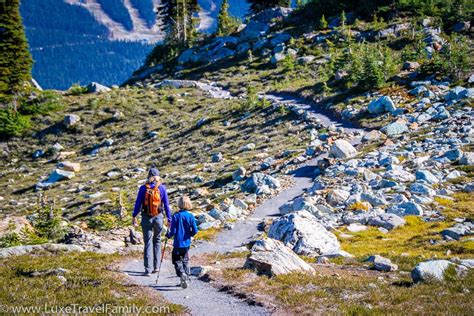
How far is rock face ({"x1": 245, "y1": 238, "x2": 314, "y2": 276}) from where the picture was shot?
432 inches

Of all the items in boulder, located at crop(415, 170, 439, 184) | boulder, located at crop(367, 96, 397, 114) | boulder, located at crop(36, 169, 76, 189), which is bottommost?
boulder, located at crop(36, 169, 76, 189)

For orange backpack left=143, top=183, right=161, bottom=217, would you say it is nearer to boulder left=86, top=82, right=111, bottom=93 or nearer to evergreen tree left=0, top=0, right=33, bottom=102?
evergreen tree left=0, top=0, right=33, bottom=102

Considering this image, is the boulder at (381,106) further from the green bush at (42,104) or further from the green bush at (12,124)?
the green bush at (12,124)

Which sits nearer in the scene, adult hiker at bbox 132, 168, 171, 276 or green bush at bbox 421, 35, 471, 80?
adult hiker at bbox 132, 168, 171, 276

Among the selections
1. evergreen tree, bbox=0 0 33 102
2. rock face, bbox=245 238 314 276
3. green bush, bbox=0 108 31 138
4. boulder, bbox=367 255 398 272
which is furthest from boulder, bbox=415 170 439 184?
evergreen tree, bbox=0 0 33 102

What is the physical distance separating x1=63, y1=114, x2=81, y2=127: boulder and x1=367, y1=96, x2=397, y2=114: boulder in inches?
1409

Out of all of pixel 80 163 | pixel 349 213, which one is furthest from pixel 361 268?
pixel 80 163

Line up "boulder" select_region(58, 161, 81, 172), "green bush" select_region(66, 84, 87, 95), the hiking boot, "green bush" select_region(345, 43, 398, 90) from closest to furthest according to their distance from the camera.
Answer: the hiking boot → "boulder" select_region(58, 161, 81, 172) → "green bush" select_region(345, 43, 398, 90) → "green bush" select_region(66, 84, 87, 95)

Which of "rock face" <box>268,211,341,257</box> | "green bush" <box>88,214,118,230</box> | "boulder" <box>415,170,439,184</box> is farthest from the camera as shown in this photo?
"boulder" <box>415,170,439,184</box>

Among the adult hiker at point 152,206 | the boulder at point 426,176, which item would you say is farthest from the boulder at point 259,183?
the adult hiker at point 152,206

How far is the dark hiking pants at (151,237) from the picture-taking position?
10.9 metres

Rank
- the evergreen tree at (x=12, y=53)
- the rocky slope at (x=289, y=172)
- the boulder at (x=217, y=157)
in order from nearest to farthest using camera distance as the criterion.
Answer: the rocky slope at (x=289, y=172)
the boulder at (x=217, y=157)
the evergreen tree at (x=12, y=53)

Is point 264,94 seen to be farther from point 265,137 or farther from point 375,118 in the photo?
point 375,118

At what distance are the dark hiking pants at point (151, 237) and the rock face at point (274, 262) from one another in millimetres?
2486
